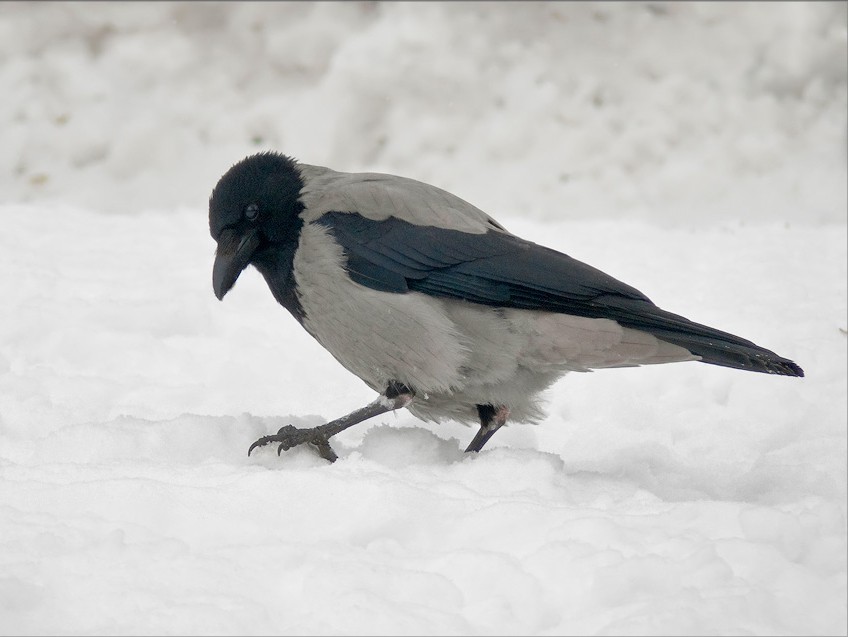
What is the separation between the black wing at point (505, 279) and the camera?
3.82 m

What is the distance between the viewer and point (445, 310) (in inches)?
155

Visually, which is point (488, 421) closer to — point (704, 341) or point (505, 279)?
point (505, 279)

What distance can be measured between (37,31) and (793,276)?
8.33m

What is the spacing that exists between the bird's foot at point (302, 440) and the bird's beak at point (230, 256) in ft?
2.15

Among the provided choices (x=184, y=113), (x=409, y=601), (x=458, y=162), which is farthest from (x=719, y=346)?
(x=184, y=113)

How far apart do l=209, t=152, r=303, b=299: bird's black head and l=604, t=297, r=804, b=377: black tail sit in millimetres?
1326

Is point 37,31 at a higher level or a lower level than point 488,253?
higher

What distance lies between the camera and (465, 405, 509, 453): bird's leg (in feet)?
13.4

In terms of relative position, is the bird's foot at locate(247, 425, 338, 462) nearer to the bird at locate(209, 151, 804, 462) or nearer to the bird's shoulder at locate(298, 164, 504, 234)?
the bird at locate(209, 151, 804, 462)

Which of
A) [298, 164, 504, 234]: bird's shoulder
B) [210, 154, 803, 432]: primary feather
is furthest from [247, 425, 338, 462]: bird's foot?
[298, 164, 504, 234]: bird's shoulder

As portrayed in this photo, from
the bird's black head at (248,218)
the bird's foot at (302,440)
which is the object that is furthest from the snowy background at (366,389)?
the bird's black head at (248,218)

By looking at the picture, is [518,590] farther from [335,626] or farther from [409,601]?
[335,626]

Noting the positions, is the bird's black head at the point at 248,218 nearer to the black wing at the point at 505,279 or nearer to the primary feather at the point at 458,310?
the primary feather at the point at 458,310

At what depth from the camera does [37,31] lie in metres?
11.1
